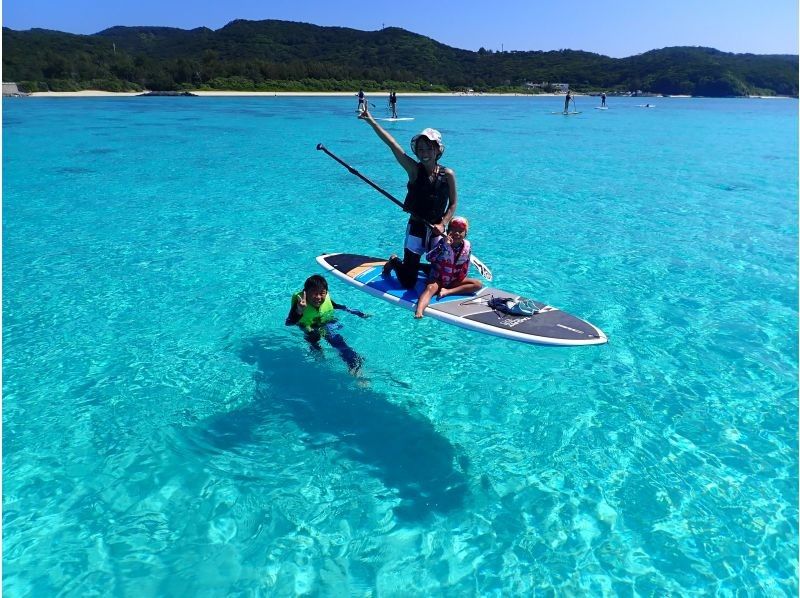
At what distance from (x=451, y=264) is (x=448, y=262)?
4cm

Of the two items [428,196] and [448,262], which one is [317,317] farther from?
[428,196]

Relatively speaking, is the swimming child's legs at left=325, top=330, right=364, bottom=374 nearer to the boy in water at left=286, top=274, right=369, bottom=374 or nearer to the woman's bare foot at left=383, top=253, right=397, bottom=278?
the boy in water at left=286, top=274, right=369, bottom=374

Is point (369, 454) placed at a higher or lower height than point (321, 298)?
lower

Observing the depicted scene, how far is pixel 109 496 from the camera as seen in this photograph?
5137 mm

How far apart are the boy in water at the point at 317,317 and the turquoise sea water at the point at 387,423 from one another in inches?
17.3

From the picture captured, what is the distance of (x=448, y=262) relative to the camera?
656 centimetres

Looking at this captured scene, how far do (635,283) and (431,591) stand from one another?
8.08 meters

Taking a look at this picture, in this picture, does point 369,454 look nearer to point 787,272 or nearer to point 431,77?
point 787,272

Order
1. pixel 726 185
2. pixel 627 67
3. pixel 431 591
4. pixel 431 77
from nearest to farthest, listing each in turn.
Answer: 1. pixel 431 591
2. pixel 726 185
3. pixel 431 77
4. pixel 627 67

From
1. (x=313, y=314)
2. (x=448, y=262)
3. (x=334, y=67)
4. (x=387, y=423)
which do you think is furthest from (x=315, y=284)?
(x=334, y=67)

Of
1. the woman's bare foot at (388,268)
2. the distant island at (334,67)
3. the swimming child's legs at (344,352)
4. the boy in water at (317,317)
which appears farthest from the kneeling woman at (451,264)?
the distant island at (334,67)

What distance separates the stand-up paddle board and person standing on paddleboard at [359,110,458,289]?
0.45m

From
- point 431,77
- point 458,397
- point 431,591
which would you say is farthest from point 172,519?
point 431,77

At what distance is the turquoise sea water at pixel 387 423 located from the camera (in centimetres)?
459
